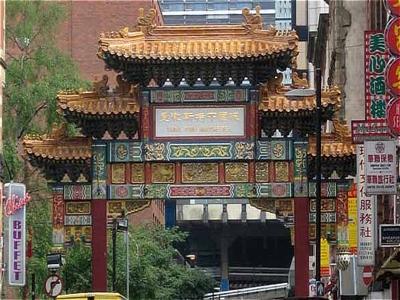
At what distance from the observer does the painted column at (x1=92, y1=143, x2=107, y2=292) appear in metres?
38.2

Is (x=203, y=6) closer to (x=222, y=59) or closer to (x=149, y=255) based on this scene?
(x=149, y=255)

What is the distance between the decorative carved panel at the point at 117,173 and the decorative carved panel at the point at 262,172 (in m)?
3.76

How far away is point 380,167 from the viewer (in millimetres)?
28750

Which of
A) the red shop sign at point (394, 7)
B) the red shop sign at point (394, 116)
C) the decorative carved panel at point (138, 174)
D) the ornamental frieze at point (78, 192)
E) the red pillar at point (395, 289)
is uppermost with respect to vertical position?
the red shop sign at point (394, 7)

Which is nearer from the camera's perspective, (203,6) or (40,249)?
(40,249)

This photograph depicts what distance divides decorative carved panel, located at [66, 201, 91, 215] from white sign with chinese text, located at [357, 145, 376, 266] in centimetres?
764

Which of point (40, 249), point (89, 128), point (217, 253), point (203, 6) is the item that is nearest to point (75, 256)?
point (40, 249)

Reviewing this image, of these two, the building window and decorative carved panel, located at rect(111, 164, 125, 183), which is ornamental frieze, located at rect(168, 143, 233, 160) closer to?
decorative carved panel, located at rect(111, 164, 125, 183)

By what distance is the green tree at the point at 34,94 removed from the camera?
53.4 m

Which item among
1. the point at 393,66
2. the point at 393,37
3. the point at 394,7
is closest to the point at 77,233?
the point at 393,66

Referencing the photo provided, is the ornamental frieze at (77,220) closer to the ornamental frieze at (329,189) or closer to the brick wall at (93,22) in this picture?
the ornamental frieze at (329,189)

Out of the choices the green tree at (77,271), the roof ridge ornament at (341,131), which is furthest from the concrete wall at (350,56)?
the roof ridge ornament at (341,131)

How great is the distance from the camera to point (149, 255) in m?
68.5

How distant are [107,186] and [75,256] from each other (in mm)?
21045
